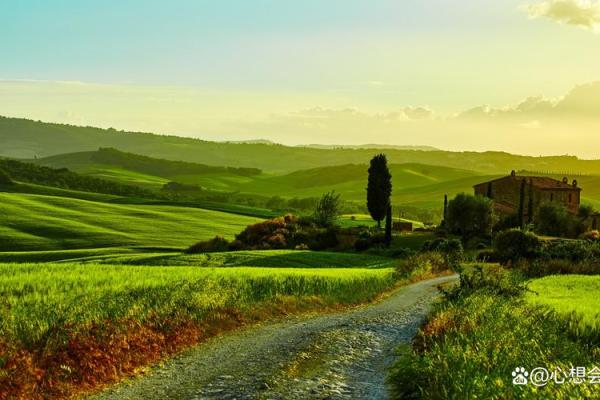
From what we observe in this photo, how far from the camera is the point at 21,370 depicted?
1489 centimetres

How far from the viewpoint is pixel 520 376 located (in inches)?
462

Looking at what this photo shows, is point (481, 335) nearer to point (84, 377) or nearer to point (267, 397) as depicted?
point (267, 397)

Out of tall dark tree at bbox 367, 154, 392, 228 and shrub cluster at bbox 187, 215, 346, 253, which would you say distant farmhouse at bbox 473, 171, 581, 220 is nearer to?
tall dark tree at bbox 367, 154, 392, 228

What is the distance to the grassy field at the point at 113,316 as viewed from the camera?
1563 centimetres

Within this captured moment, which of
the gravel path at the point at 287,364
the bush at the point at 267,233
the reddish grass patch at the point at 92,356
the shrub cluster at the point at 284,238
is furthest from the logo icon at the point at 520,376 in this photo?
the bush at the point at 267,233

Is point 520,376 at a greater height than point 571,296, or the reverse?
point 520,376

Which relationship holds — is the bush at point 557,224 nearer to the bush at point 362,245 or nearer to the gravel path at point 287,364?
the bush at point 362,245

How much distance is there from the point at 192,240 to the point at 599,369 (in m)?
86.5

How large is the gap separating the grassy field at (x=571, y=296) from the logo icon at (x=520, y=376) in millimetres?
4688

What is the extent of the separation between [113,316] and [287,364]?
5717mm

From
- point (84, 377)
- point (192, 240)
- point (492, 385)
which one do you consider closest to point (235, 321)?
point (84, 377)

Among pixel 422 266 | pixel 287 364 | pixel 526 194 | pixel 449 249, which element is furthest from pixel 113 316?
pixel 526 194

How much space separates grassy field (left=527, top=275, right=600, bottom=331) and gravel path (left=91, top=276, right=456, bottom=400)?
189 inches

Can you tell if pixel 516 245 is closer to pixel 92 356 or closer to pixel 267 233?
pixel 267 233
